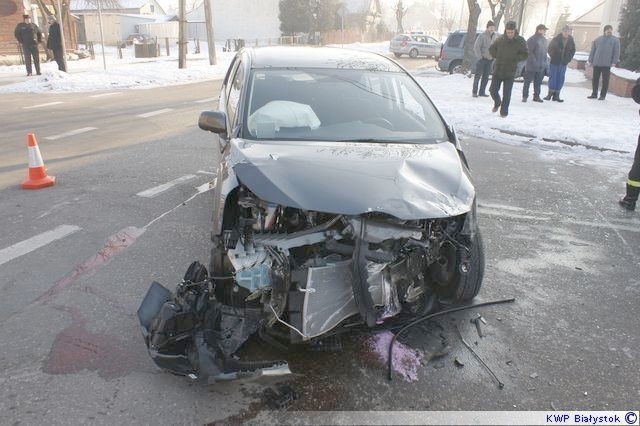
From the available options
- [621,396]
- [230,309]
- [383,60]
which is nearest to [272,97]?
[383,60]

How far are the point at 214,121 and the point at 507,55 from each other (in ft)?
29.2

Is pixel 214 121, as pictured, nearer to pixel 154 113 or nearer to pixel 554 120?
pixel 154 113

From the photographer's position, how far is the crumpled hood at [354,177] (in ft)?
9.09

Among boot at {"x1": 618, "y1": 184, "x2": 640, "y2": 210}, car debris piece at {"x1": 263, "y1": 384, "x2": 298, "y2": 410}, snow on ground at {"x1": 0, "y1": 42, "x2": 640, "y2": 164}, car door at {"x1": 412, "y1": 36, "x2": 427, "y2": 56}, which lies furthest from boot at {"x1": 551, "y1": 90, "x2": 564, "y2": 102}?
car door at {"x1": 412, "y1": 36, "x2": 427, "y2": 56}

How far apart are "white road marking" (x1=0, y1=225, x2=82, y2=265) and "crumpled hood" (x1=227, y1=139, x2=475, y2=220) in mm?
2253

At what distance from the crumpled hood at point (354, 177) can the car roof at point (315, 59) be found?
3.88 ft

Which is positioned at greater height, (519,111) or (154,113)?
(519,111)

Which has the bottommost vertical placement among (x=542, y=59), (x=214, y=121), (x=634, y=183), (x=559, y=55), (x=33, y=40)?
(x=634, y=183)

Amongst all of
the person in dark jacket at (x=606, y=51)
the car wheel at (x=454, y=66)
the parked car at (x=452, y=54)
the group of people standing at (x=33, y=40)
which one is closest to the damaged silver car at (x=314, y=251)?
the person in dark jacket at (x=606, y=51)

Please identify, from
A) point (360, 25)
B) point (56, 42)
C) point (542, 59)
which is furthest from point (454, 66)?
point (360, 25)

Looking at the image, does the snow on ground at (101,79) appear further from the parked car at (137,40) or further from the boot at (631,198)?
the parked car at (137,40)

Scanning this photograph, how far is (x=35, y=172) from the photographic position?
6168mm

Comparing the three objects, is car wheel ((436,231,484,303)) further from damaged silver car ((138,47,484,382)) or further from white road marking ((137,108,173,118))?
white road marking ((137,108,173,118))

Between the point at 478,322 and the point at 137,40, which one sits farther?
the point at 137,40
